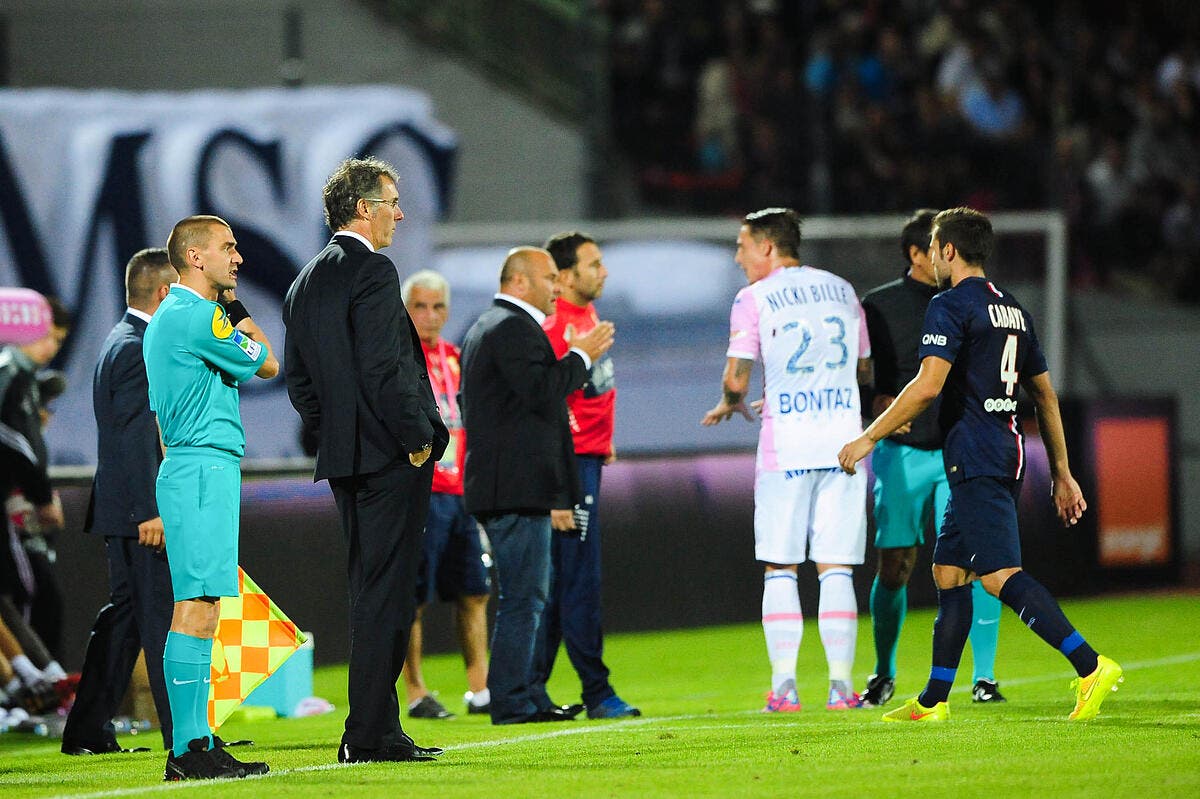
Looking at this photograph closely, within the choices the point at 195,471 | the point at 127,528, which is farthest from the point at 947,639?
the point at 127,528

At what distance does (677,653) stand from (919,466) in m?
3.78

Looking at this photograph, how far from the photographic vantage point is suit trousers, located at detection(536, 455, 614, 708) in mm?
9055

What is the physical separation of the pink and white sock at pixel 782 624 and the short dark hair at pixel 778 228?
60.0 inches

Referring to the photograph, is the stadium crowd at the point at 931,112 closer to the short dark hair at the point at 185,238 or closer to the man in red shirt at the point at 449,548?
the man in red shirt at the point at 449,548

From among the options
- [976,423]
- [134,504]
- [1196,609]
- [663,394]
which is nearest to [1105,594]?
[1196,609]

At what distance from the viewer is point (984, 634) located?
9.17 meters

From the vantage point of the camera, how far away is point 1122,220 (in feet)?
62.1

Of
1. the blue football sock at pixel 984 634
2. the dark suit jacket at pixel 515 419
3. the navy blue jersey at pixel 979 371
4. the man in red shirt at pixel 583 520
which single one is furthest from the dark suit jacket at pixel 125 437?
the blue football sock at pixel 984 634

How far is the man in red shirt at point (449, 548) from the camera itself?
9867 millimetres

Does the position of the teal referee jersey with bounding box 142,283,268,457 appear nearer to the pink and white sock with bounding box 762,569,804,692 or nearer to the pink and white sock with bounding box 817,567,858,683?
the pink and white sock with bounding box 762,569,804,692

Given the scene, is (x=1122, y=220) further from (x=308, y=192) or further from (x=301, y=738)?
(x=301, y=738)

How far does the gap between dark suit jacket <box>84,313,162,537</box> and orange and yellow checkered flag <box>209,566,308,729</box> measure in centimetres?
56

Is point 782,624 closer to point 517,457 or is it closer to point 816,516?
point 816,516

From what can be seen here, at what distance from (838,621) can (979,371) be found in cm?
147
